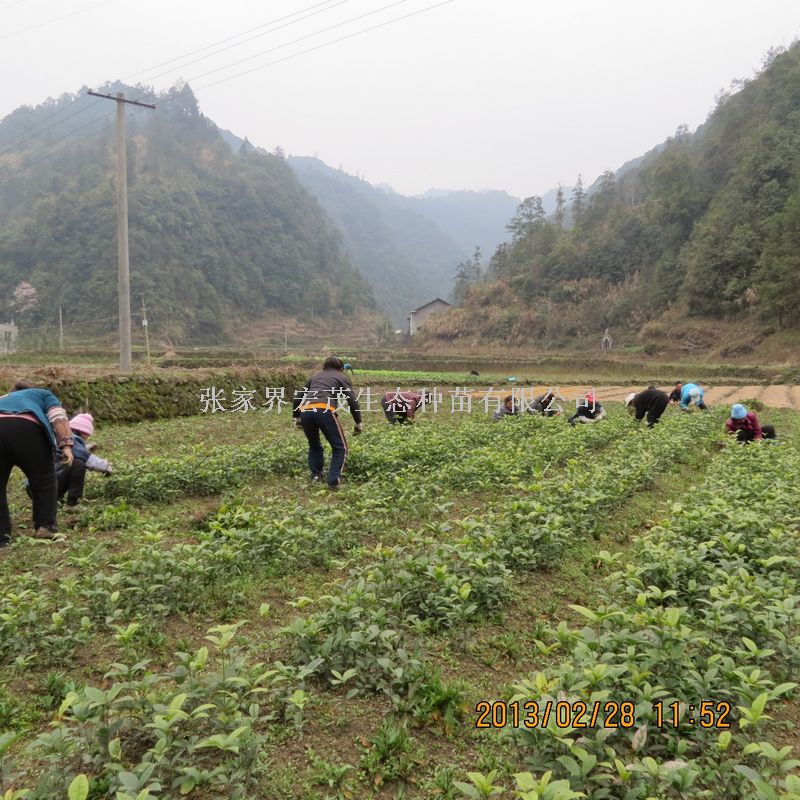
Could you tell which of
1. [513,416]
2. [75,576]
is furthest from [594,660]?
[513,416]

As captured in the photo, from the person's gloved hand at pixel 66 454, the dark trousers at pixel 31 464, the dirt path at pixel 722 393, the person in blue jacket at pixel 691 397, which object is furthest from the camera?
the dirt path at pixel 722 393

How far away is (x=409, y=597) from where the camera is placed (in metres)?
3.94

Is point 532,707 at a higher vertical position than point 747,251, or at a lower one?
lower

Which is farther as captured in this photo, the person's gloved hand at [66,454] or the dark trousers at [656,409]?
the dark trousers at [656,409]

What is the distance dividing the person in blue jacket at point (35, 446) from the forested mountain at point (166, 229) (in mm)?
67951

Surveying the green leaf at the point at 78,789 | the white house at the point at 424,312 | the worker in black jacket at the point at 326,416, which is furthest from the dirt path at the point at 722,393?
the white house at the point at 424,312

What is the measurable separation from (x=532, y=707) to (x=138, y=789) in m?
1.74

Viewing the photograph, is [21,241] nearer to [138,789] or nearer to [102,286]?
[102,286]

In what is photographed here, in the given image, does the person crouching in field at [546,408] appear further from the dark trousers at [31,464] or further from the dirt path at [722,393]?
the dark trousers at [31,464]

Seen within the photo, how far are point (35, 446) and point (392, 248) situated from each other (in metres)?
160

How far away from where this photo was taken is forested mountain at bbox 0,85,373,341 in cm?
7362

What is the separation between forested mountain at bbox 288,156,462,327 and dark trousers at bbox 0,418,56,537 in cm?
12143

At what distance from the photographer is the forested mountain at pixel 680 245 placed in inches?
1918

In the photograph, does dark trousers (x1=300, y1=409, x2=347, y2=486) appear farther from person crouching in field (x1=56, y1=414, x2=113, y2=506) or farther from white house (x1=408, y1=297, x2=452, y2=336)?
white house (x1=408, y1=297, x2=452, y2=336)
